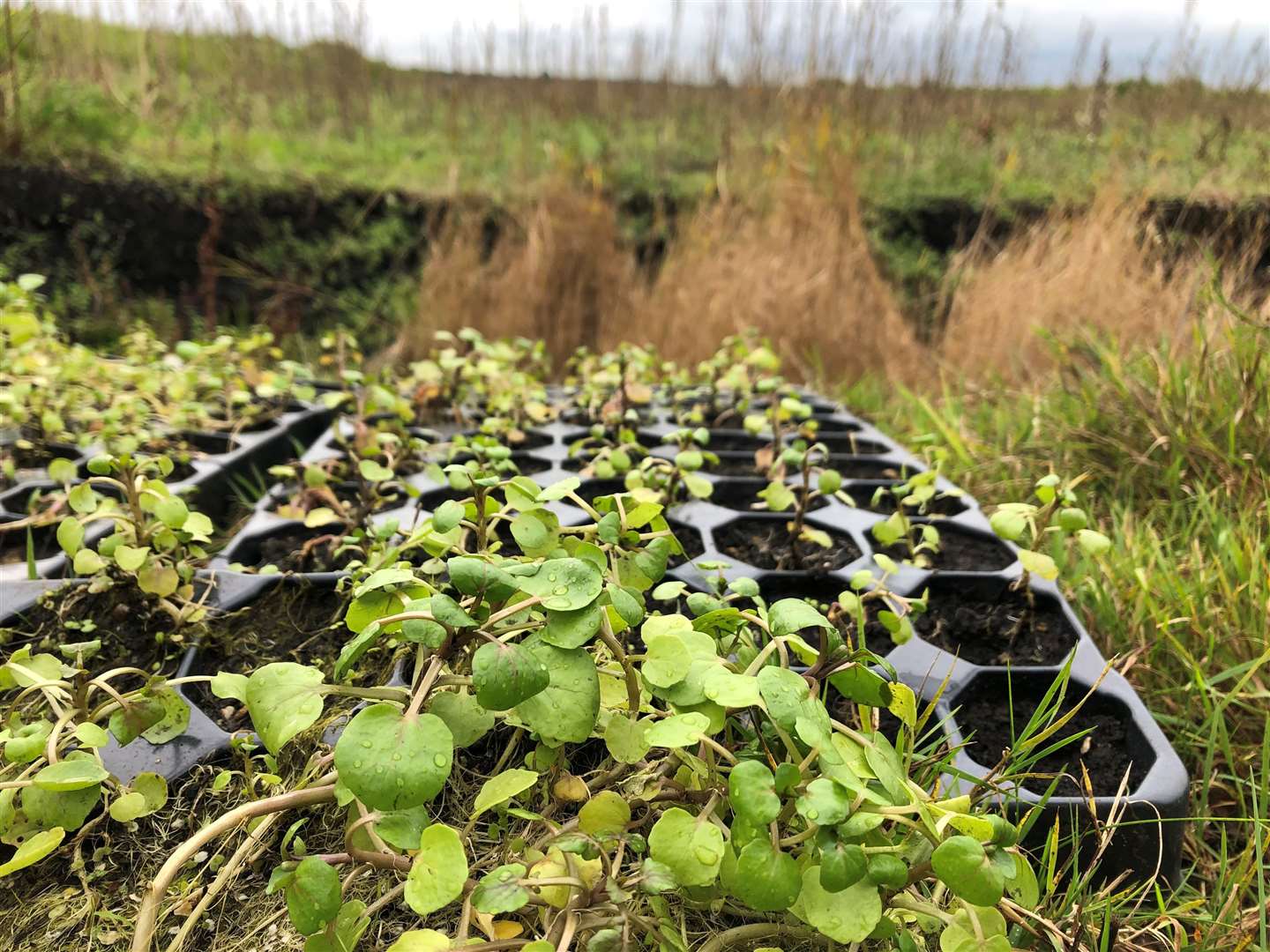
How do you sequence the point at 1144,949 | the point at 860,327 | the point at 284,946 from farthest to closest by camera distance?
the point at 860,327, the point at 1144,949, the point at 284,946

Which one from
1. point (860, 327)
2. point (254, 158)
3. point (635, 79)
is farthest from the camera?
point (635, 79)

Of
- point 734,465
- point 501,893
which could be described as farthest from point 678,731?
point 734,465

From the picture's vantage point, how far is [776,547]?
1.53 metres

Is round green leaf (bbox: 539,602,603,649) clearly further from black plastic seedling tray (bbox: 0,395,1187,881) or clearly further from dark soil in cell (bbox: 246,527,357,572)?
dark soil in cell (bbox: 246,527,357,572)

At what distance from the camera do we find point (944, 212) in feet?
18.2

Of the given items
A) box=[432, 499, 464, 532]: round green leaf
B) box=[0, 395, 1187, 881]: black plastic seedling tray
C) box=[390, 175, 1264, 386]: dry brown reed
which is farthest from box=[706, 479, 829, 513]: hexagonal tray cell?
box=[390, 175, 1264, 386]: dry brown reed

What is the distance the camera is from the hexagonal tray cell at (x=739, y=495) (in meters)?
1.74

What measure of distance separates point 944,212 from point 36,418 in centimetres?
539

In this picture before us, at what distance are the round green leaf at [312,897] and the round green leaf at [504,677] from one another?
0.59ft

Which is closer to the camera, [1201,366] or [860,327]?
[1201,366]

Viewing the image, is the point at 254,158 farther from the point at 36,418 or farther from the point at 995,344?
the point at 995,344

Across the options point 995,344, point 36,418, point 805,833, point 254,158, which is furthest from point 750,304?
point 254,158

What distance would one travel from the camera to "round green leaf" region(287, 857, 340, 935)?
61cm

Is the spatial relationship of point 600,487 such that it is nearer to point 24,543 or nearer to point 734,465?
point 734,465
